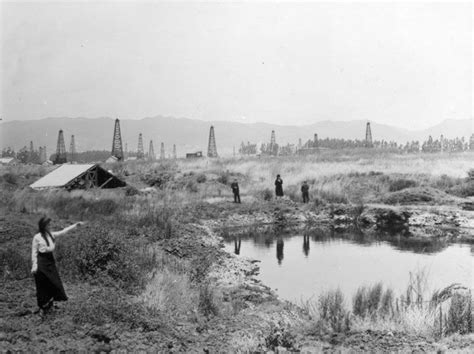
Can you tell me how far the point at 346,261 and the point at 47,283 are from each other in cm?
1017

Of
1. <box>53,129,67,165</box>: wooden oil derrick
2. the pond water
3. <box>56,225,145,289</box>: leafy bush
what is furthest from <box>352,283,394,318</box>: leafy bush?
<box>53,129,67,165</box>: wooden oil derrick

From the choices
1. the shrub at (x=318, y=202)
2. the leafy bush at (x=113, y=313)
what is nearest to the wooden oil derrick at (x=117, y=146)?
the shrub at (x=318, y=202)

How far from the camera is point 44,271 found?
24.1ft

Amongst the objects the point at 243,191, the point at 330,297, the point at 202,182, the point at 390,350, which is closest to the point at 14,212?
the point at 330,297

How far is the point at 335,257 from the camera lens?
15.8 meters

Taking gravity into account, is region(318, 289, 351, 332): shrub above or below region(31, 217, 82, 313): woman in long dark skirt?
below

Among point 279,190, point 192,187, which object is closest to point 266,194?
point 279,190

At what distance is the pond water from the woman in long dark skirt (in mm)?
5088

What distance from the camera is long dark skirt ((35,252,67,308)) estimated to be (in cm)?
733

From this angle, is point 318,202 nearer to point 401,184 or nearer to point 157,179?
point 401,184

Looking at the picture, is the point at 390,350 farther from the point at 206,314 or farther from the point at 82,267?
the point at 82,267

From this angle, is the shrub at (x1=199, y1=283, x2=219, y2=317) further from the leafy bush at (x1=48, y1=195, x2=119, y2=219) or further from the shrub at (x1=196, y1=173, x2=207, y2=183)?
the shrub at (x1=196, y1=173, x2=207, y2=183)

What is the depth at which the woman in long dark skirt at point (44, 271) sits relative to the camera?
7.32 metres

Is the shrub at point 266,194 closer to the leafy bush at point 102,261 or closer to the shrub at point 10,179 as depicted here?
the shrub at point 10,179
